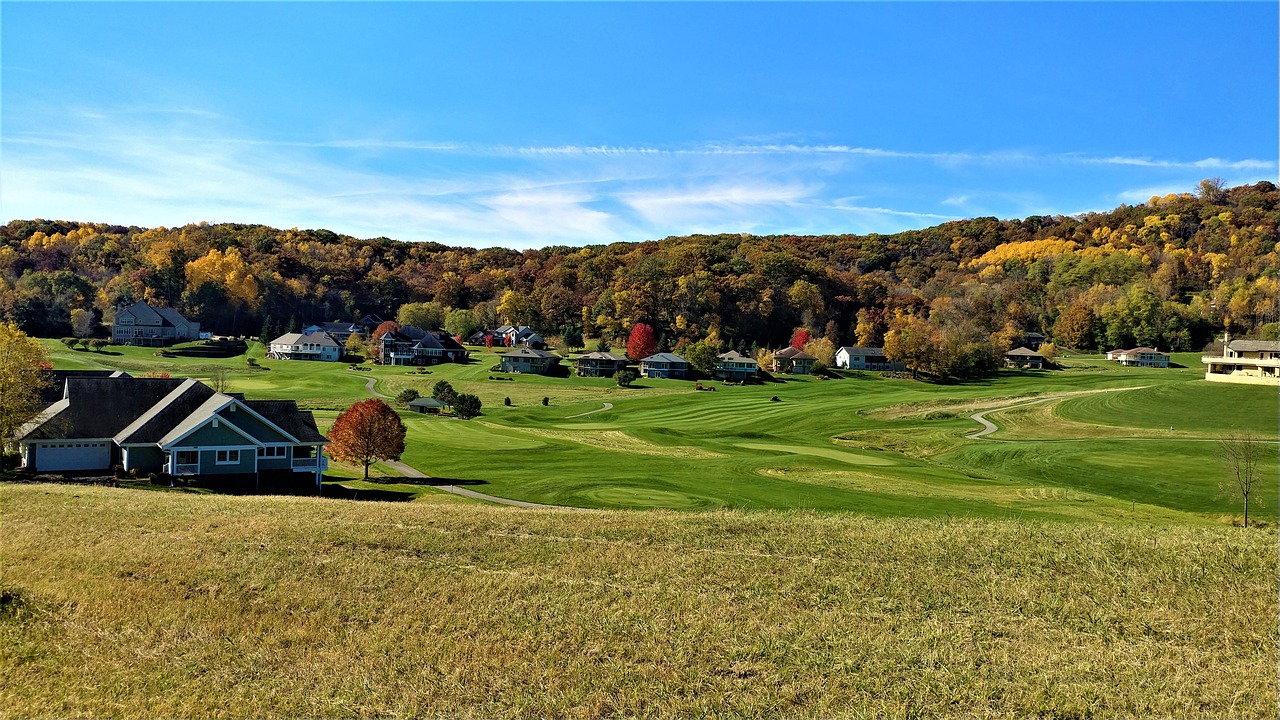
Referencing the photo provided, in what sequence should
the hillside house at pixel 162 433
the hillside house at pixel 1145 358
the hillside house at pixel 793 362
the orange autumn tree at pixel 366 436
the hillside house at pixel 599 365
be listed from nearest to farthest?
1. the hillside house at pixel 162 433
2. the orange autumn tree at pixel 366 436
3. the hillside house at pixel 599 365
4. the hillside house at pixel 1145 358
5. the hillside house at pixel 793 362

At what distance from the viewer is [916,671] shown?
1105 centimetres

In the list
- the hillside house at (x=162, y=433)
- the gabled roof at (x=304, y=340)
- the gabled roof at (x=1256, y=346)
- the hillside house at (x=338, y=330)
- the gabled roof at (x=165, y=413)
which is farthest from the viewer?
the hillside house at (x=338, y=330)

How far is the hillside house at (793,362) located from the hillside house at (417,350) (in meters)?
55.9

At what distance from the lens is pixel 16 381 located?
122 ft

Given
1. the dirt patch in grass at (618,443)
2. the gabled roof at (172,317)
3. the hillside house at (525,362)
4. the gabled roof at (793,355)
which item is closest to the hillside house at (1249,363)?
the gabled roof at (793,355)

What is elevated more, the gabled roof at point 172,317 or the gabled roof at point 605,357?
the gabled roof at point 172,317

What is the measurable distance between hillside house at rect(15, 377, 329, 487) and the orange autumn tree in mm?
2622

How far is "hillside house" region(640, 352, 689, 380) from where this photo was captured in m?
122

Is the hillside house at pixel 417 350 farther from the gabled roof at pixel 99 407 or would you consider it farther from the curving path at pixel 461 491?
the gabled roof at pixel 99 407

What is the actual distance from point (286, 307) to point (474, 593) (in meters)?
169

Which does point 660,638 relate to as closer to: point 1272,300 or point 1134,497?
A: point 1134,497

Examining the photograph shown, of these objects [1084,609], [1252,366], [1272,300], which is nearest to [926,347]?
[1252,366]

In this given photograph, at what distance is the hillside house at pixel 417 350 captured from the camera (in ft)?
429

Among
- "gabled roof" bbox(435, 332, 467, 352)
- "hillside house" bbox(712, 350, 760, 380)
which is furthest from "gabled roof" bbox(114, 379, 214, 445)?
"gabled roof" bbox(435, 332, 467, 352)
